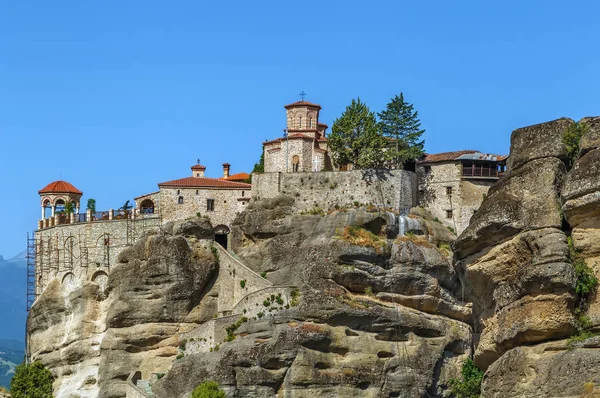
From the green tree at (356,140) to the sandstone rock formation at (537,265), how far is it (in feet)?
132

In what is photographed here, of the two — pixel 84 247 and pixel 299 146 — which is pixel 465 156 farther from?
pixel 84 247

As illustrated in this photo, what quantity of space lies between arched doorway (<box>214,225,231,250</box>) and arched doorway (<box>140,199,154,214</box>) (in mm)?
5236

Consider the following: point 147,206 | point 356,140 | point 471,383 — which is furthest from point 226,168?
point 471,383

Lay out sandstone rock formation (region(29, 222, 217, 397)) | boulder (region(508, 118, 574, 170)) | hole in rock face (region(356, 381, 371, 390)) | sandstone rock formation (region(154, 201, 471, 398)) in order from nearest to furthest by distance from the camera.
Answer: boulder (region(508, 118, 574, 170))
sandstone rock formation (region(154, 201, 471, 398))
hole in rock face (region(356, 381, 371, 390))
sandstone rock formation (region(29, 222, 217, 397))

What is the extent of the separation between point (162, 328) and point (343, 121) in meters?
18.4

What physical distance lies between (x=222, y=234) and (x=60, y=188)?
1717 centimetres

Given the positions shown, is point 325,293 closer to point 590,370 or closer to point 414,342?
point 414,342

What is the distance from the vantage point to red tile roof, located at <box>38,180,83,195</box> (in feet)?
322

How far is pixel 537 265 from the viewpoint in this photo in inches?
1614

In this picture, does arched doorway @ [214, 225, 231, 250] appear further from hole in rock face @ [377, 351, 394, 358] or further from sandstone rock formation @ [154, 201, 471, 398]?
hole in rock face @ [377, 351, 394, 358]

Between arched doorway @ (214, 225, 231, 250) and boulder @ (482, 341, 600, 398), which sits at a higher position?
arched doorway @ (214, 225, 231, 250)

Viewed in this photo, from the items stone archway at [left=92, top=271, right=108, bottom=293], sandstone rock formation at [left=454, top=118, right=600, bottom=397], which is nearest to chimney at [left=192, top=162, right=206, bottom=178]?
stone archway at [left=92, top=271, right=108, bottom=293]

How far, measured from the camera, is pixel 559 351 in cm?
3981

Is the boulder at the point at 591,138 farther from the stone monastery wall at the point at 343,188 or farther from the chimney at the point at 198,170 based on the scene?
the chimney at the point at 198,170
